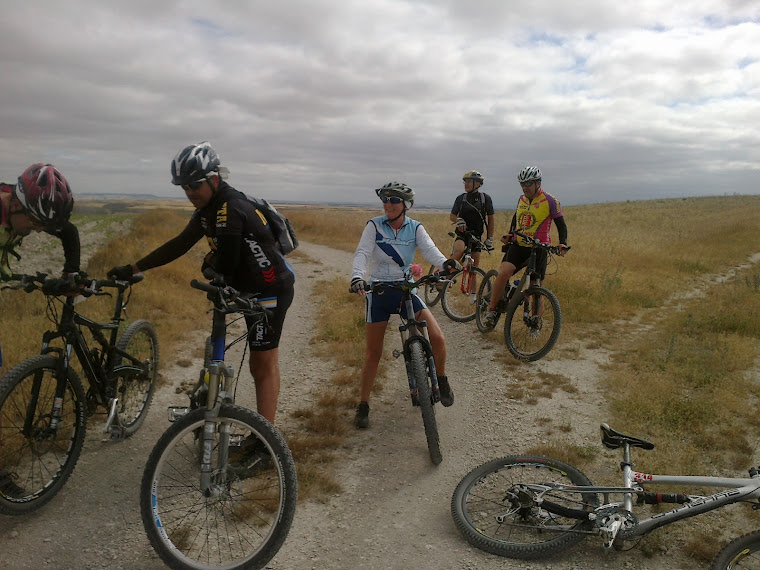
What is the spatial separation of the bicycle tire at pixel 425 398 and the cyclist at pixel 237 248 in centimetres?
127

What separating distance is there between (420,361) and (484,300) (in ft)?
15.1

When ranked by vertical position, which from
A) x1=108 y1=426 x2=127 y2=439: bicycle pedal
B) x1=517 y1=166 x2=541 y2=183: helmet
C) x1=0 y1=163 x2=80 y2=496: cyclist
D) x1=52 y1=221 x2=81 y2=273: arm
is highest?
x1=517 y1=166 x2=541 y2=183: helmet

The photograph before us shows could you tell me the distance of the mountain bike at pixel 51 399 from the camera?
3.73 m

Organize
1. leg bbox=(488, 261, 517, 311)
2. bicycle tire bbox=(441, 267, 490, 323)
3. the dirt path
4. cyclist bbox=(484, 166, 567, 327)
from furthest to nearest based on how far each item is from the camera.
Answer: bicycle tire bbox=(441, 267, 490, 323), leg bbox=(488, 261, 517, 311), cyclist bbox=(484, 166, 567, 327), the dirt path

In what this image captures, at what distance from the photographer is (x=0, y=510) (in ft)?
11.8

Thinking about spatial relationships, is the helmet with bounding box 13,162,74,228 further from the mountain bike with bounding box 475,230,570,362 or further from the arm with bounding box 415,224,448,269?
the mountain bike with bounding box 475,230,570,362

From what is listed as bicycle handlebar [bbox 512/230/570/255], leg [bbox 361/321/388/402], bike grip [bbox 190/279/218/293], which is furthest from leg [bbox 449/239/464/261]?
bike grip [bbox 190/279/218/293]

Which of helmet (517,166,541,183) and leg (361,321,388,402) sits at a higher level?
helmet (517,166,541,183)

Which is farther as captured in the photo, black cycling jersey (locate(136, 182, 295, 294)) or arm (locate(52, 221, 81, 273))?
arm (locate(52, 221, 81, 273))

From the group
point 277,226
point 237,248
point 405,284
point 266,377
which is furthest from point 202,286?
point 405,284

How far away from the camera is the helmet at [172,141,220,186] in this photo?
3805 mm

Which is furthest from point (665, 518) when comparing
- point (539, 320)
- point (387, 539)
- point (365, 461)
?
point (539, 320)

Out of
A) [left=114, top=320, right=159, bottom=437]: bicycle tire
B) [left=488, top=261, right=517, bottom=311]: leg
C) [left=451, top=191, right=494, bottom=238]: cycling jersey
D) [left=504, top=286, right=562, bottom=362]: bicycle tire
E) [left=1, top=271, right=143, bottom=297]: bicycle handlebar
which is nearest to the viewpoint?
[left=1, top=271, right=143, bottom=297]: bicycle handlebar

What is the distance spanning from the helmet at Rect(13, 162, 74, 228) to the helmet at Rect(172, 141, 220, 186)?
0.97 meters
